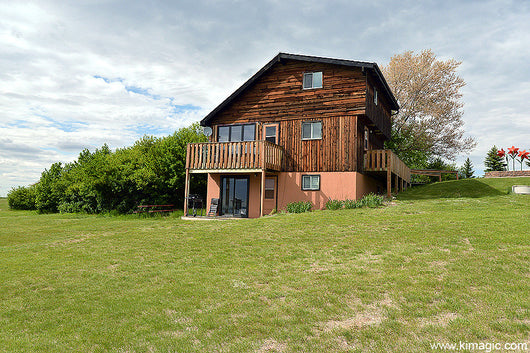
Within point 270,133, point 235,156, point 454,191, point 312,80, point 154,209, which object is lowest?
point 154,209

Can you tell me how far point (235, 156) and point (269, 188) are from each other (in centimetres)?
274

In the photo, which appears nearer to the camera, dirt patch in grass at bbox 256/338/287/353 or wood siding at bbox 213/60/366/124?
dirt patch in grass at bbox 256/338/287/353

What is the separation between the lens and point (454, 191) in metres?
24.5

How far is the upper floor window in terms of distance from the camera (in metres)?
20.9

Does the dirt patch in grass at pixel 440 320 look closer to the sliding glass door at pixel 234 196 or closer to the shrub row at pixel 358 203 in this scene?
the shrub row at pixel 358 203

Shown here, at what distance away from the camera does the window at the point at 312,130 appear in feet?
63.6

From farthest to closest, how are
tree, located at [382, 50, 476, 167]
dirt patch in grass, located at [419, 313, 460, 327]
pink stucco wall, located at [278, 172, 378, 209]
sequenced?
1. tree, located at [382, 50, 476, 167]
2. pink stucco wall, located at [278, 172, 378, 209]
3. dirt patch in grass, located at [419, 313, 460, 327]

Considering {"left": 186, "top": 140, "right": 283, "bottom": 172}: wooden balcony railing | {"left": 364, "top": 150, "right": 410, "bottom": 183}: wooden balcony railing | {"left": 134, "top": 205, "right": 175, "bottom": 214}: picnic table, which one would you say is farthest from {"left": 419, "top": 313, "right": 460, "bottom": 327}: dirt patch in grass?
{"left": 134, "top": 205, "right": 175, "bottom": 214}: picnic table

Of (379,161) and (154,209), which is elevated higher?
(379,161)

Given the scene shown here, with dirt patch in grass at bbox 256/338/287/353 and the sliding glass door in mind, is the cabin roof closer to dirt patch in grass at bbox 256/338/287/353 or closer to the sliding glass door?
the sliding glass door

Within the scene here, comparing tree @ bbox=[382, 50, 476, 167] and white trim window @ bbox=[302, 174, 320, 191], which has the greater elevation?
tree @ bbox=[382, 50, 476, 167]

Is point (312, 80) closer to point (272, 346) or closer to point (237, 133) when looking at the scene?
point (237, 133)

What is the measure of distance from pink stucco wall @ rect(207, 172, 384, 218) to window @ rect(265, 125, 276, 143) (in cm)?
202

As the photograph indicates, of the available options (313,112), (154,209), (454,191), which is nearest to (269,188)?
(313,112)
